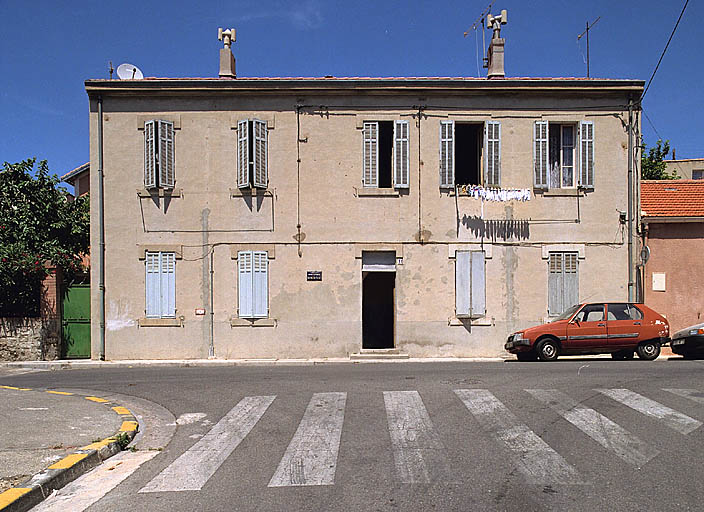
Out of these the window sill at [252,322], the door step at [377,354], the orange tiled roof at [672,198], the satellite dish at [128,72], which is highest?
the satellite dish at [128,72]

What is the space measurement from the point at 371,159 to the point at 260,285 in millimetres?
4685

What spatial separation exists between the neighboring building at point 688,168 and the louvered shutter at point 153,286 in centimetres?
3986

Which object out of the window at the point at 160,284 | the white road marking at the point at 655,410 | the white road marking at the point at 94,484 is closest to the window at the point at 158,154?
the window at the point at 160,284

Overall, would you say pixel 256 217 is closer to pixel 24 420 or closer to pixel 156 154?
pixel 156 154

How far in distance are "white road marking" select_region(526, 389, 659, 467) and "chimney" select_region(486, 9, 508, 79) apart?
37.3ft

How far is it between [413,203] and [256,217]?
4404mm

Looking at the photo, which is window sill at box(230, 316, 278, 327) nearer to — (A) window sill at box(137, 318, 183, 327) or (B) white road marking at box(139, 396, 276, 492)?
(A) window sill at box(137, 318, 183, 327)

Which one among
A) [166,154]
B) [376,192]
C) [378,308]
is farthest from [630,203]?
[166,154]

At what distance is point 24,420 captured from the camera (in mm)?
8125

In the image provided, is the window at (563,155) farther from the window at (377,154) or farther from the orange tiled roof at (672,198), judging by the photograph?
the window at (377,154)

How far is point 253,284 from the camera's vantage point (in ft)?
56.7

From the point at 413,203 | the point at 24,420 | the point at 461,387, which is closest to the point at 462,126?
the point at 413,203

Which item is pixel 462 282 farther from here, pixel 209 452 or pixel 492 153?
pixel 209 452

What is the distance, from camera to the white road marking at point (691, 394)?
8.92 metres
